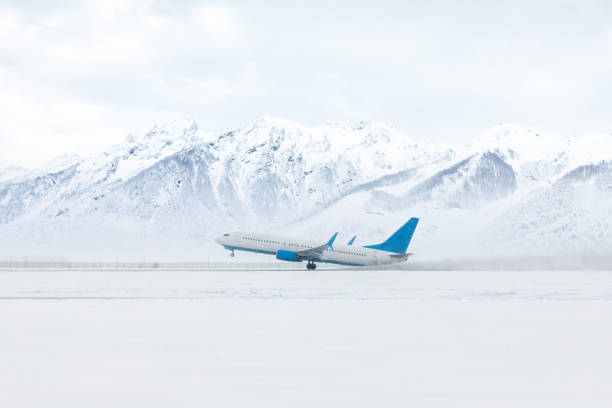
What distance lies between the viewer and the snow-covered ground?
49.1ft

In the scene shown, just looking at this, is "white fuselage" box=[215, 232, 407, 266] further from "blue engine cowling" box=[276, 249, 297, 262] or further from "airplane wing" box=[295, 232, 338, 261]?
"blue engine cowling" box=[276, 249, 297, 262]

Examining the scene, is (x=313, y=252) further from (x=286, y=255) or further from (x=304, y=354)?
(x=304, y=354)

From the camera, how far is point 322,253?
91.9m

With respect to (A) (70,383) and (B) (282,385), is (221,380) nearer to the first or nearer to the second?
(B) (282,385)

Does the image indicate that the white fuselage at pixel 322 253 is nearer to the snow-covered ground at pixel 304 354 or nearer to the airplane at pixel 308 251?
the airplane at pixel 308 251

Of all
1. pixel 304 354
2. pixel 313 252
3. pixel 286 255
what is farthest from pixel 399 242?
pixel 304 354

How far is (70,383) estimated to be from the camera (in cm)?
1602

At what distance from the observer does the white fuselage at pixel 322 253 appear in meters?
93.2

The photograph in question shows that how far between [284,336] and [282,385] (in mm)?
8100

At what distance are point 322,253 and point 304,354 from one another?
71.8 m

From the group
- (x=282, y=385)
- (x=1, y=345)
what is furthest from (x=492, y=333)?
(x=1, y=345)

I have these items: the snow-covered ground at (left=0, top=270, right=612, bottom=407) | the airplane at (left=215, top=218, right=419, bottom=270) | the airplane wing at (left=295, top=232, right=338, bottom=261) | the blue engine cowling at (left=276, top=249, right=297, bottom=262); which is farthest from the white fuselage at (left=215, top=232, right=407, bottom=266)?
the snow-covered ground at (left=0, top=270, right=612, bottom=407)

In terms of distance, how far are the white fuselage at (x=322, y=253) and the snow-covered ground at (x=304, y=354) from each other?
185 ft

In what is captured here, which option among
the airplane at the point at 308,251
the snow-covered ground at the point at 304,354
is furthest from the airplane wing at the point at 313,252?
the snow-covered ground at the point at 304,354
